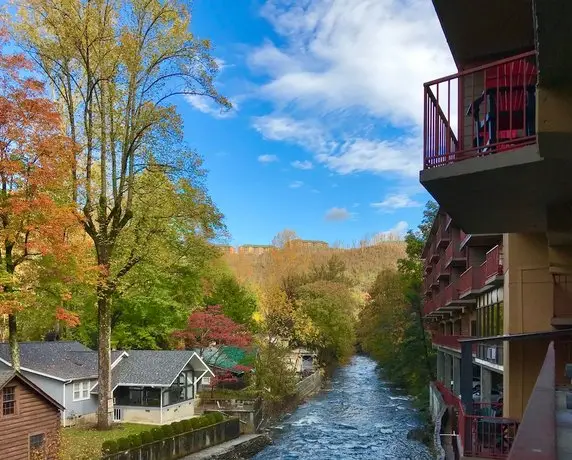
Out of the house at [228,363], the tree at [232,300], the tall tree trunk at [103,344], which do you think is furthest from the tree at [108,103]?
the tree at [232,300]

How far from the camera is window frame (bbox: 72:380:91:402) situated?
111 feet

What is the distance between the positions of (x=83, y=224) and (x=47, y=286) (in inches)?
153

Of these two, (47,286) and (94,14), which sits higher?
(94,14)

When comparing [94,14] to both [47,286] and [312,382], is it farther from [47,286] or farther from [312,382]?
[312,382]

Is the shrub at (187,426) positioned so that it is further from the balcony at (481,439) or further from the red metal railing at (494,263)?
the balcony at (481,439)

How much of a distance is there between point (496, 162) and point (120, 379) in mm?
34089

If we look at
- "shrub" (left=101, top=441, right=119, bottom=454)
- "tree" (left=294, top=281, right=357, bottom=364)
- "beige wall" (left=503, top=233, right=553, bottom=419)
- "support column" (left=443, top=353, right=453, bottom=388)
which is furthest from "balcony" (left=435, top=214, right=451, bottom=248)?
"beige wall" (left=503, top=233, right=553, bottom=419)

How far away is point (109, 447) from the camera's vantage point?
23.9 metres

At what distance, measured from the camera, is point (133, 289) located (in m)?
35.4

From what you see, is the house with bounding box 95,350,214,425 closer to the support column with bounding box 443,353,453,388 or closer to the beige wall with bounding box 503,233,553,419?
the support column with bounding box 443,353,453,388

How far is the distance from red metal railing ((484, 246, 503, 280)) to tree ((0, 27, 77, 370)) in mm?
16957

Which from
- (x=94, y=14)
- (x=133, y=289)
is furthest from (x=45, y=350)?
(x=94, y=14)

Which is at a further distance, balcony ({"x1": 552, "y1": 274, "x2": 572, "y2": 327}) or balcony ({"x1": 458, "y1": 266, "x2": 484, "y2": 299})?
balcony ({"x1": 458, "y1": 266, "x2": 484, "y2": 299})

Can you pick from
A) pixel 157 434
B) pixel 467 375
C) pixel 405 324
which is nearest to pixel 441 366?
pixel 405 324
